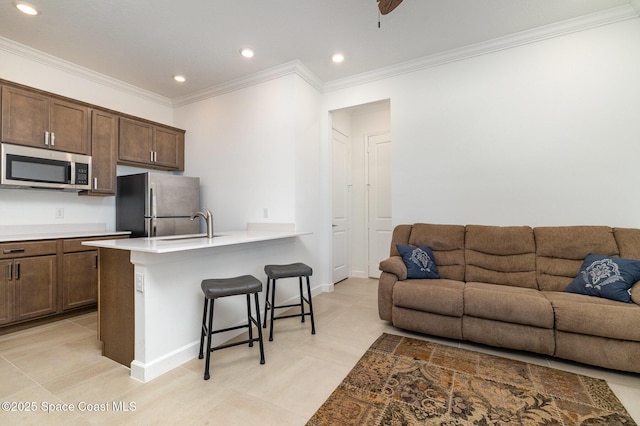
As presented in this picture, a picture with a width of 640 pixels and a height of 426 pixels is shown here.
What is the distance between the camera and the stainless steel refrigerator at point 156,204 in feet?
11.7

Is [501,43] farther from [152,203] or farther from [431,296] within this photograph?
[152,203]

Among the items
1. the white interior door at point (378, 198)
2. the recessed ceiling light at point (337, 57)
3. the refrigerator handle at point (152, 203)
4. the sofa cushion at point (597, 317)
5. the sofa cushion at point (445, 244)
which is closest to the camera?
the sofa cushion at point (597, 317)

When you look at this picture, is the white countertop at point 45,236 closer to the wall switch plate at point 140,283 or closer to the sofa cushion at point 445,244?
the wall switch plate at point 140,283

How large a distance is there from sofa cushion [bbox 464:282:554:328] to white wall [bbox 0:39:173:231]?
4.53m

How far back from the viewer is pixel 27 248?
282 cm

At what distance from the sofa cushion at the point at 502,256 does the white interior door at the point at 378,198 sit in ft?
6.13

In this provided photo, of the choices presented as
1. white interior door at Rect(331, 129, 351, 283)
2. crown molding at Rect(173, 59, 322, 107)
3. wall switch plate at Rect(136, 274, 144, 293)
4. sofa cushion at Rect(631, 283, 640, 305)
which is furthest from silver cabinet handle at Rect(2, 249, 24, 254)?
sofa cushion at Rect(631, 283, 640, 305)

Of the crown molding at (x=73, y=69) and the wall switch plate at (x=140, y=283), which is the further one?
the crown molding at (x=73, y=69)

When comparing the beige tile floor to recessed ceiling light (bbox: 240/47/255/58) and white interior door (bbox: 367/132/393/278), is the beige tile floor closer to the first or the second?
white interior door (bbox: 367/132/393/278)

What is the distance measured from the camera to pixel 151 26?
2.79 m

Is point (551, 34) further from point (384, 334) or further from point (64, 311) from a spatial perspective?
point (64, 311)

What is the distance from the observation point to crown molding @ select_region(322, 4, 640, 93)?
268cm

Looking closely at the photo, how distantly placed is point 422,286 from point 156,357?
227cm

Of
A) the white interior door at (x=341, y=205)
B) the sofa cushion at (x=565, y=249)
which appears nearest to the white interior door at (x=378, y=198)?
the white interior door at (x=341, y=205)
